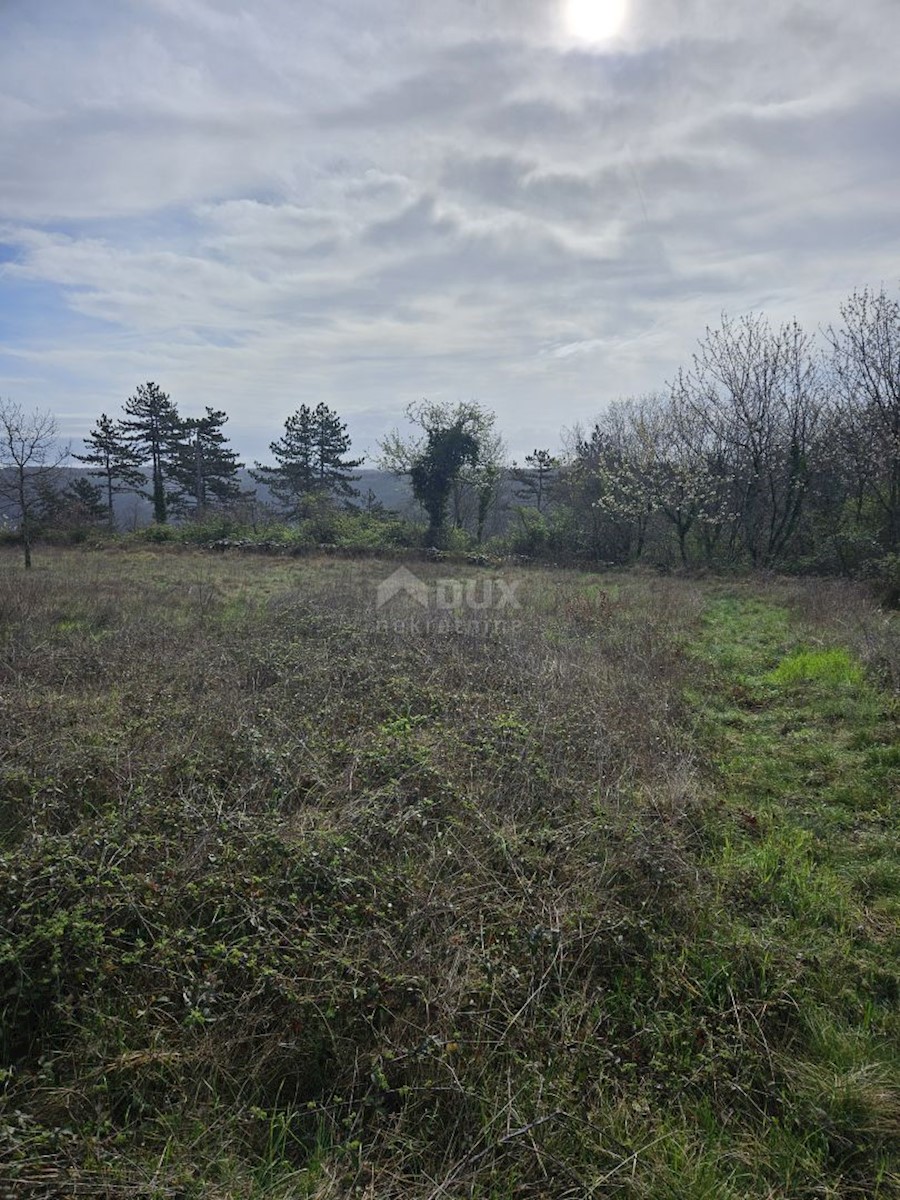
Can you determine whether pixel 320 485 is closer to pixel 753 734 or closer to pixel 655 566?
pixel 655 566

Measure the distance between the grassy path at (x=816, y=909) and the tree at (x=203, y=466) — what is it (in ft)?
111

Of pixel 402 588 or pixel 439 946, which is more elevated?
pixel 402 588

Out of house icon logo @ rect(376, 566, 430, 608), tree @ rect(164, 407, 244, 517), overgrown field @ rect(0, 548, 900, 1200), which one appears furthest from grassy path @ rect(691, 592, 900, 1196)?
tree @ rect(164, 407, 244, 517)

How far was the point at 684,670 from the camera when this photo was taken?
6984 mm

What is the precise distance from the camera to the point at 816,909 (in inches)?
119

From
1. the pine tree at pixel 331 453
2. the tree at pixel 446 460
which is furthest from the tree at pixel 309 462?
the tree at pixel 446 460

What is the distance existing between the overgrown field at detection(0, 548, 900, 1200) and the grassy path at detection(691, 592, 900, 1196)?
14 millimetres

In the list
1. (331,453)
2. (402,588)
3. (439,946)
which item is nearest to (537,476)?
(331,453)

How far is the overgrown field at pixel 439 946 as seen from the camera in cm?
196

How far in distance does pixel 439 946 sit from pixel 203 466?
37.7 m

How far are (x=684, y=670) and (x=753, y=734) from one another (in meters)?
1.72

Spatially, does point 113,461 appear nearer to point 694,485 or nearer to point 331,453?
point 331,453

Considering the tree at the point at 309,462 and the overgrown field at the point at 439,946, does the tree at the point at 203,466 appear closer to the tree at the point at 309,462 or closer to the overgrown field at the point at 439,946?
the tree at the point at 309,462

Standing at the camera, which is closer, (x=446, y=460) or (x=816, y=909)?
(x=816, y=909)
